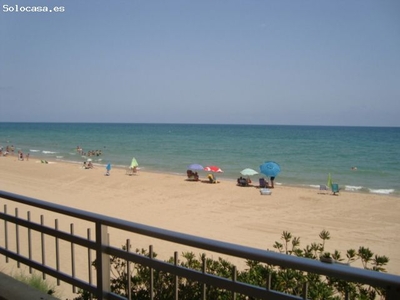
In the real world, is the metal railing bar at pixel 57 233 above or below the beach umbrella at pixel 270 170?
above

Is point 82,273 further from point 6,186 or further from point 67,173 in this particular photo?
point 67,173

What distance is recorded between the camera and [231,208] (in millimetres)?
14344

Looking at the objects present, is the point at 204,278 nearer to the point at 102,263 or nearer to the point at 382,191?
the point at 102,263

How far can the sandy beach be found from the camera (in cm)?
1065

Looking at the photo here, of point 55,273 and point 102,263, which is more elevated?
point 102,263

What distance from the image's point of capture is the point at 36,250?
7.14 meters

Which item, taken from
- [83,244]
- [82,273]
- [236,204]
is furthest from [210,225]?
[83,244]

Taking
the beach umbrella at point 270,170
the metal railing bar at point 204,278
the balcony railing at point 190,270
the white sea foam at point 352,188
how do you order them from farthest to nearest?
the white sea foam at point 352,188 < the beach umbrella at point 270,170 < the metal railing bar at point 204,278 < the balcony railing at point 190,270

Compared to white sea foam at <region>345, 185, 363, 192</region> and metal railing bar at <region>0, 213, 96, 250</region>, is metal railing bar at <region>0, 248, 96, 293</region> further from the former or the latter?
white sea foam at <region>345, 185, 363, 192</region>

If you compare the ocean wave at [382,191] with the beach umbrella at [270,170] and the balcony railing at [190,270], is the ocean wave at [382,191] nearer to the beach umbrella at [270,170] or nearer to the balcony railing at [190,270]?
the beach umbrella at [270,170]

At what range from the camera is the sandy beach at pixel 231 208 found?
10648mm

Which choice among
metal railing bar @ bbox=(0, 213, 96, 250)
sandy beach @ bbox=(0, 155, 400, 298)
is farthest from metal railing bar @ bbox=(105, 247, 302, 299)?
sandy beach @ bbox=(0, 155, 400, 298)

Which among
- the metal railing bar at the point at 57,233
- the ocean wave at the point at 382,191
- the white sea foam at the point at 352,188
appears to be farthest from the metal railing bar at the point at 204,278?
the white sea foam at the point at 352,188

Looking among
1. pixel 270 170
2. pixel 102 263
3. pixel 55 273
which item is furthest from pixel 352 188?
pixel 102 263
